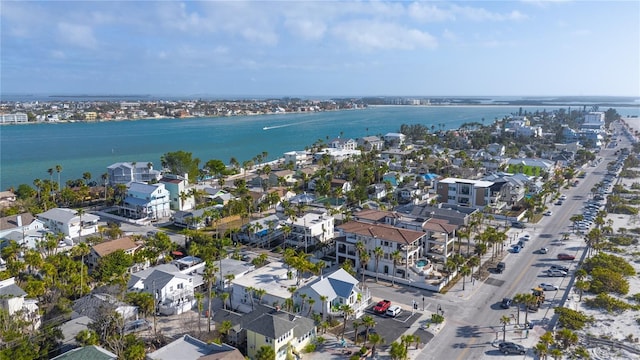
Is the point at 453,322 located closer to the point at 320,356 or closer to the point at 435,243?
the point at 320,356

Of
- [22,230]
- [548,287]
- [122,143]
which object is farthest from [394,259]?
[122,143]

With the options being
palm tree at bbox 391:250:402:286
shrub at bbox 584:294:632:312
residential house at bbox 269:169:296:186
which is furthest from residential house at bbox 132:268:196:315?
residential house at bbox 269:169:296:186

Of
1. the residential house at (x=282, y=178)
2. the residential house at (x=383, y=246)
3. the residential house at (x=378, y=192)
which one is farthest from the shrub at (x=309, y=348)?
the residential house at (x=282, y=178)

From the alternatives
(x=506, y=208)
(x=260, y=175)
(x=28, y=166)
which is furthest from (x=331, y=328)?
(x=28, y=166)

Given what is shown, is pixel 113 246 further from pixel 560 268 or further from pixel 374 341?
pixel 560 268

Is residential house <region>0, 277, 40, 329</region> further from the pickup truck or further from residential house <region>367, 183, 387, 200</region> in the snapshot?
residential house <region>367, 183, 387, 200</region>

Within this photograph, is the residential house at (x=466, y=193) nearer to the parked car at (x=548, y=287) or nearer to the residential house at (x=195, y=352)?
the parked car at (x=548, y=287)
